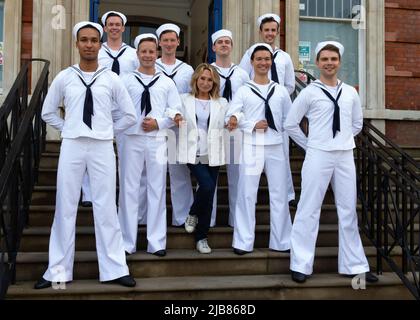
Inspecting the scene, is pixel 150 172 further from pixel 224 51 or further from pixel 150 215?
pixel 224 51

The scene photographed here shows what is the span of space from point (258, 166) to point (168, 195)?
1243 millimetres

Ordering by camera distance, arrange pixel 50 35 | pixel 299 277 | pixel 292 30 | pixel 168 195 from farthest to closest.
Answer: pixel 292 30 < pixel 50 35 < pixel 168 195 < pixel 299 277

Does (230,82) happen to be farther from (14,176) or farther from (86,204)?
(14,176)

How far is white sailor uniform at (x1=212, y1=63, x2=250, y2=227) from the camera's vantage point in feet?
16.4

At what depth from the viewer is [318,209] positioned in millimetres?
4457

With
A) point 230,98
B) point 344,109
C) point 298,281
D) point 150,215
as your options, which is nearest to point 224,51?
point 230,98

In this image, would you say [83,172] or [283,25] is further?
[283,25]

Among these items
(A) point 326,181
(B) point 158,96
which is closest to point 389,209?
(A) point 326,181

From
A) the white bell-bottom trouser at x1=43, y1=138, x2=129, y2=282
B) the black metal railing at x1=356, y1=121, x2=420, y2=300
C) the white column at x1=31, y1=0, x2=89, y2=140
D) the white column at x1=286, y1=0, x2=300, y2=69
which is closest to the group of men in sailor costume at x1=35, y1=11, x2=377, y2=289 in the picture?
the white bell-bottom trouser at x1=43, y1=138, x2=129, y2=282

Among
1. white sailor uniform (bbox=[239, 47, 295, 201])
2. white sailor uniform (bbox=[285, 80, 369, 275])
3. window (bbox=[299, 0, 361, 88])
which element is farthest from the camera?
window (bbox=[299, 0, 361, 88])

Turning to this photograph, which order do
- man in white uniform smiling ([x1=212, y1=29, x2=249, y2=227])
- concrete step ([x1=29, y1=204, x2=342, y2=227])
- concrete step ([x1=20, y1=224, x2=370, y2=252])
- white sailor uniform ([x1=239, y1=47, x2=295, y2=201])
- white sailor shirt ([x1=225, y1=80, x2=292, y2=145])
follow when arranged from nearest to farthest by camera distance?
concrete step ([x1=20, y1=224, x2=370, y2=252]) → white sailor shirt ([x1=225, y1=80, x2=292, y2=145]) → concrete step ([x1=29, y1=204, x2=342, y2=227]) → man in white uniform smiling ([x1=212, y1=29, x2=249, y2=227]) → white sailor uniform ([x1=239, y1=47, x2=295, y2=201])

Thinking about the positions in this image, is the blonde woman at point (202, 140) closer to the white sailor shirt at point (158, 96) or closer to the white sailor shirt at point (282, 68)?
the white sailor shirt at point (158, 96)

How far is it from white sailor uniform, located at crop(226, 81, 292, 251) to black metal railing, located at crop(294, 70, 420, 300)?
83cm

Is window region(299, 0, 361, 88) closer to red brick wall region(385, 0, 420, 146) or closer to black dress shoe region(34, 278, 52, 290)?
red brick wall region(385, 0, 420, 146)
